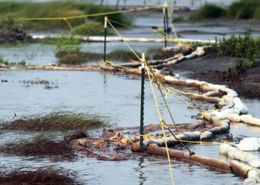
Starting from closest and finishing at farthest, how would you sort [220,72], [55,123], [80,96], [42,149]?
[42,149] < [55,123] < [80,96] < [220,72]

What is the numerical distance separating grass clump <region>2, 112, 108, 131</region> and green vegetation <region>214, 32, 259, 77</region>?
7.24 metres

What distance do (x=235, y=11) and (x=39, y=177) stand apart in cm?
4160

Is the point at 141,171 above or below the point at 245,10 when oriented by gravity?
below

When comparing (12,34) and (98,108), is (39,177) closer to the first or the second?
(98,108)

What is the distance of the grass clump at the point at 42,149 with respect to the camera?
45.1ft

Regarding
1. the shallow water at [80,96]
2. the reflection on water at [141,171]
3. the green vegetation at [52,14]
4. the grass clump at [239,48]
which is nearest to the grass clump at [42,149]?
the reflection on water at [141,171]

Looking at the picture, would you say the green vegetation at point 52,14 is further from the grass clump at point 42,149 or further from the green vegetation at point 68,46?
the grass clump at point 42,149

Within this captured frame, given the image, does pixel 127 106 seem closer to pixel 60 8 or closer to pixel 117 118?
pixel 117 118

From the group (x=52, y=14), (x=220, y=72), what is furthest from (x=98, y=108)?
(x=52, y=14)

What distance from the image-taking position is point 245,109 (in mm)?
17406

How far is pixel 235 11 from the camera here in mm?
52344

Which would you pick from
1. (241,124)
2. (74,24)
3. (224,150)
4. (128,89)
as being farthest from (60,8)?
(224,150)

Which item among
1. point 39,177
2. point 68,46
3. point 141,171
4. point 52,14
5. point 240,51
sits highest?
point 52,14

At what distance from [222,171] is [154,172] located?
0.91 metres
